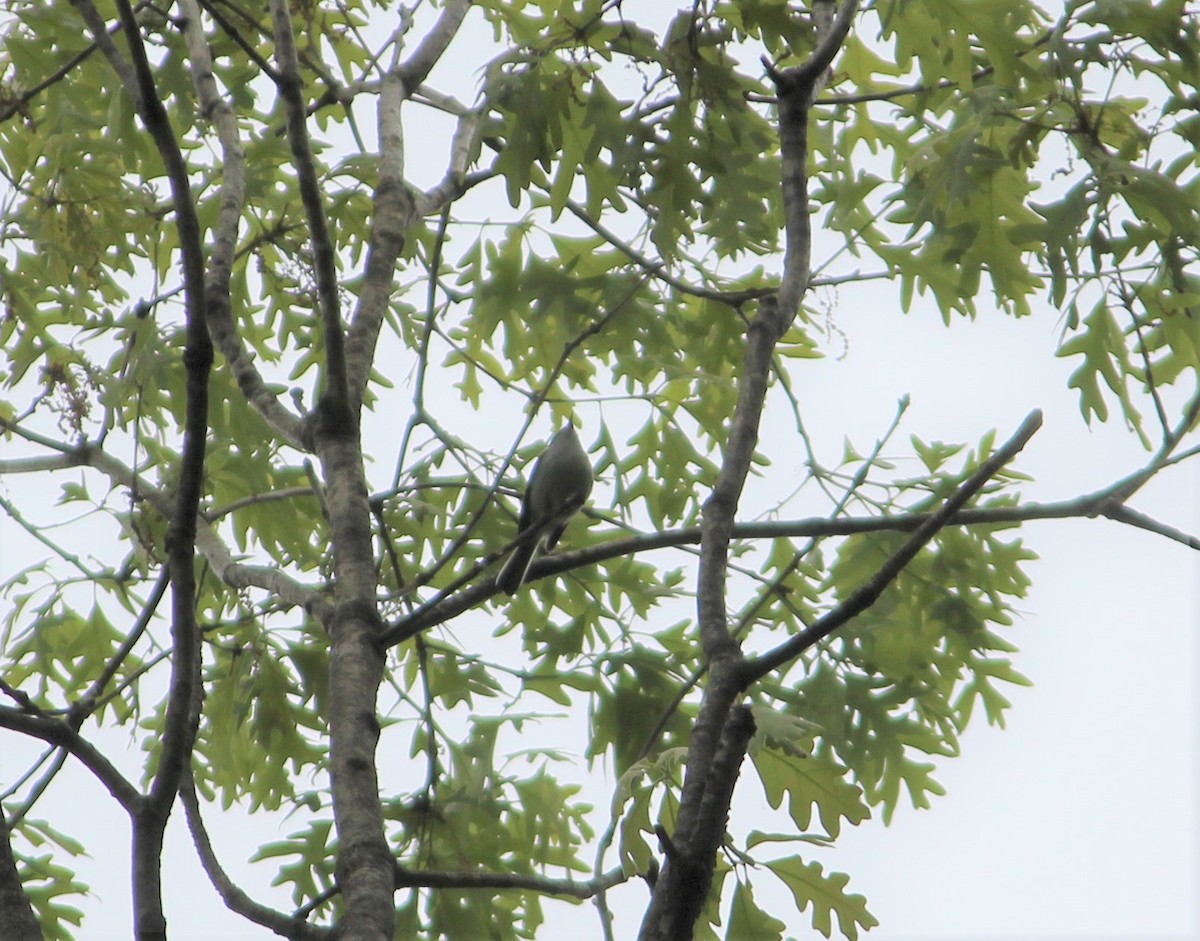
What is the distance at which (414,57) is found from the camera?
3.69m

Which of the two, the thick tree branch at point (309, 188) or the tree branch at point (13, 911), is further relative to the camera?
the thick tree branch at point (309, 188)

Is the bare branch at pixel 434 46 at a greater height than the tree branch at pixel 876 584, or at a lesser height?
greater

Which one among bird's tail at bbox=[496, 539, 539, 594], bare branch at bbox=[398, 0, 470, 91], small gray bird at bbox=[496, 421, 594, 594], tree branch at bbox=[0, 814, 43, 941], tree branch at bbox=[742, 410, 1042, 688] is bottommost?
tree branch at bbox=[0, 814, 43, 941]

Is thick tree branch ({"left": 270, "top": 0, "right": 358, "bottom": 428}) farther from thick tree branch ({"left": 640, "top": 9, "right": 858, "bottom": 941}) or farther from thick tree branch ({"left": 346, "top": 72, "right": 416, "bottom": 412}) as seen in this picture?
thick tree branch ({"left": 640, "top": 9, "right": 858, "bottom": 941})

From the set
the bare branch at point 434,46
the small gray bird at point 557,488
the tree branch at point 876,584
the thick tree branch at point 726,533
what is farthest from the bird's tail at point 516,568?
the bare branch at point 434,46

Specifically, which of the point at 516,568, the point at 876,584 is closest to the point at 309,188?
the point at 516,568

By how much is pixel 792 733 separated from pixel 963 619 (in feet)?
6.47

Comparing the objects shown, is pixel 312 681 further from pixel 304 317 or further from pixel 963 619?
pixel 963 619

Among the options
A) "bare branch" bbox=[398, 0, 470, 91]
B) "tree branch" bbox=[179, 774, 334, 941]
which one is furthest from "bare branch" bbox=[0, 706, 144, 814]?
"bare branch" bbox=[398, 0, 470, 91]

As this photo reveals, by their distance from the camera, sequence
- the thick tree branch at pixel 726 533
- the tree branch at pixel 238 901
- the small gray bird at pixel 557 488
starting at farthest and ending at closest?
1. the small gray bird at pixel 557 488
2. the tree branch at pixel 238 901
3. the thick tree branch at pixel 726 533

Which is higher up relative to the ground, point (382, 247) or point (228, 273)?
Answer: point (382, 247)

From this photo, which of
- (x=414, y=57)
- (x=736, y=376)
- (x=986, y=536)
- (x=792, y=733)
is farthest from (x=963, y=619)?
(x=414, y=57)

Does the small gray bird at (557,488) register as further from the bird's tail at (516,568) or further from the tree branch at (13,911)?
the tree branch at (13,911)

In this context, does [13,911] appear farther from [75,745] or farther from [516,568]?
[516,568]
